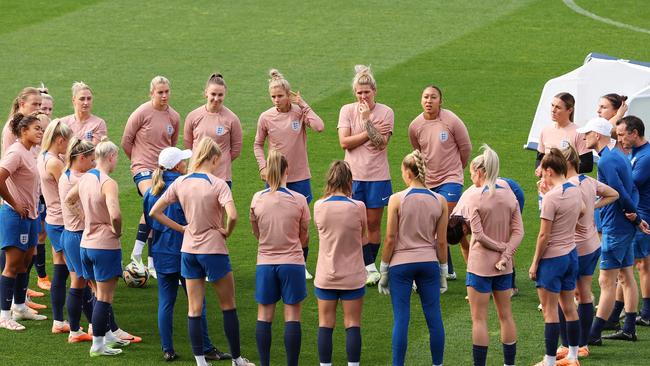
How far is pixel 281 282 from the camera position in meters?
9.50

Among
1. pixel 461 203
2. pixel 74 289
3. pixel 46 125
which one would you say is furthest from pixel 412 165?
pixel 46 125

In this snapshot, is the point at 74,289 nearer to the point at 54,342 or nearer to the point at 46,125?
the point at 54,342

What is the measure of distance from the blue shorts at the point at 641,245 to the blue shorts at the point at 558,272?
1.38m

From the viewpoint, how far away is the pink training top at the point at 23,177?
10.9 meters

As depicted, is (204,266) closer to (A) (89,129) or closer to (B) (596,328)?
(A) (89,129)

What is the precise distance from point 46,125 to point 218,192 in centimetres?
274

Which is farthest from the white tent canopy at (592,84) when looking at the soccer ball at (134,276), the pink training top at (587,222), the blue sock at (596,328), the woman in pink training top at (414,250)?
the woman in pink training top at (414,250)

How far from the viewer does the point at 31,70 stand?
20703 millimetres

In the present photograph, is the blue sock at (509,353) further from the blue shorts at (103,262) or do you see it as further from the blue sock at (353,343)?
the blue shorts at (103,262)

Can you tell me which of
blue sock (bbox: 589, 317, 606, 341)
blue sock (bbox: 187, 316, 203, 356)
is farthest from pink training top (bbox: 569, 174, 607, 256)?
blue sock (bbox: 187, 316, 203, 356)

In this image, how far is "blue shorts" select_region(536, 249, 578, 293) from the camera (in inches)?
382

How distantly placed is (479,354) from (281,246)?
1.80 meters

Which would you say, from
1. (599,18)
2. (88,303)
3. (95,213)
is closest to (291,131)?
(88,303)

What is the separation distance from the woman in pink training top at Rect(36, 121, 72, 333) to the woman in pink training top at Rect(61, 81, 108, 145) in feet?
3.98
